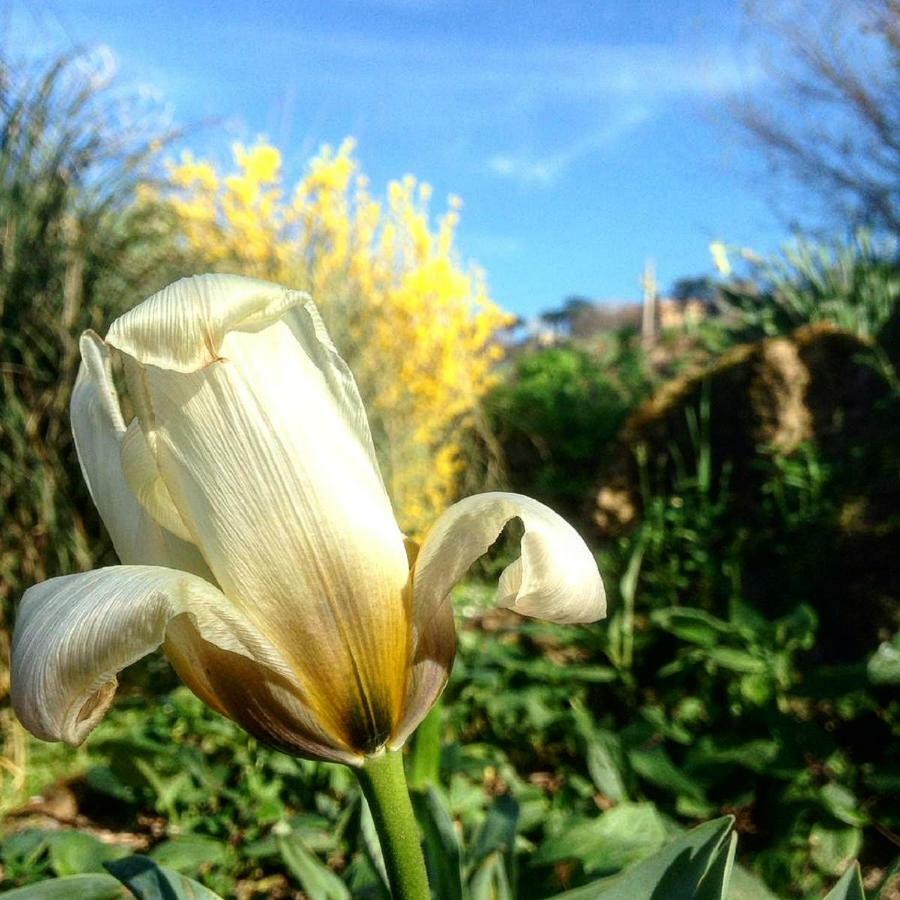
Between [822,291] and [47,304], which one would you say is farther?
[822,291]

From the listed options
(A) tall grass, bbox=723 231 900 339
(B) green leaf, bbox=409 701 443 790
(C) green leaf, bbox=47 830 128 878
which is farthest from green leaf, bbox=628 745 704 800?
(A) tall grass, bbox=723 231 900 339

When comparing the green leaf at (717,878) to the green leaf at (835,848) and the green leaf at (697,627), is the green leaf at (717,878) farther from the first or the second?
the green leaf at (697,627)

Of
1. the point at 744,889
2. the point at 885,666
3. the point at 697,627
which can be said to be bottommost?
the point at 744,889

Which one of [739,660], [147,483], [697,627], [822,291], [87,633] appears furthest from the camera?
[822,291]

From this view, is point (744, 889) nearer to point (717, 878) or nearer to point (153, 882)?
point (717, 878)

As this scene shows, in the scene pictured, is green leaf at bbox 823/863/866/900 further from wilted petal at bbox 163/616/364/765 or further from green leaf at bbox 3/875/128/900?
green leaf at bbox 3/875/128/900

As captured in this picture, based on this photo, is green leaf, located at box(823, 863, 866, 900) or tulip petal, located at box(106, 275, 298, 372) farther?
green leaf, located at box(823, 863, 866, 900)

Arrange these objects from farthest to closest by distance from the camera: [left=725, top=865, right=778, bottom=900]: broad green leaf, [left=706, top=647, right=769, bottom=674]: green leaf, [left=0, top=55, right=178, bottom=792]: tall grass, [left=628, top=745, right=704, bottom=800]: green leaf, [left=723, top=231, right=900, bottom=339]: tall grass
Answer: [left=723, top=231, right=900, bottom=339]: tall grass → [left=0, top=55, right=178, bottom=792]: tall grass → [left=706, top=647, right=769, bottom=674]: green leaf → [left=628, top=745, right=704, bottom=800]: green leaf → [left=725, top=865, right=778, bottom=900]: broad green leaf

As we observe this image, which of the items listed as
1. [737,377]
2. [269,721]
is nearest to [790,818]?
[269,721]

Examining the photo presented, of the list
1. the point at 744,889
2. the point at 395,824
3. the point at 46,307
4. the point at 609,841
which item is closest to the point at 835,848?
the point at 609,841
